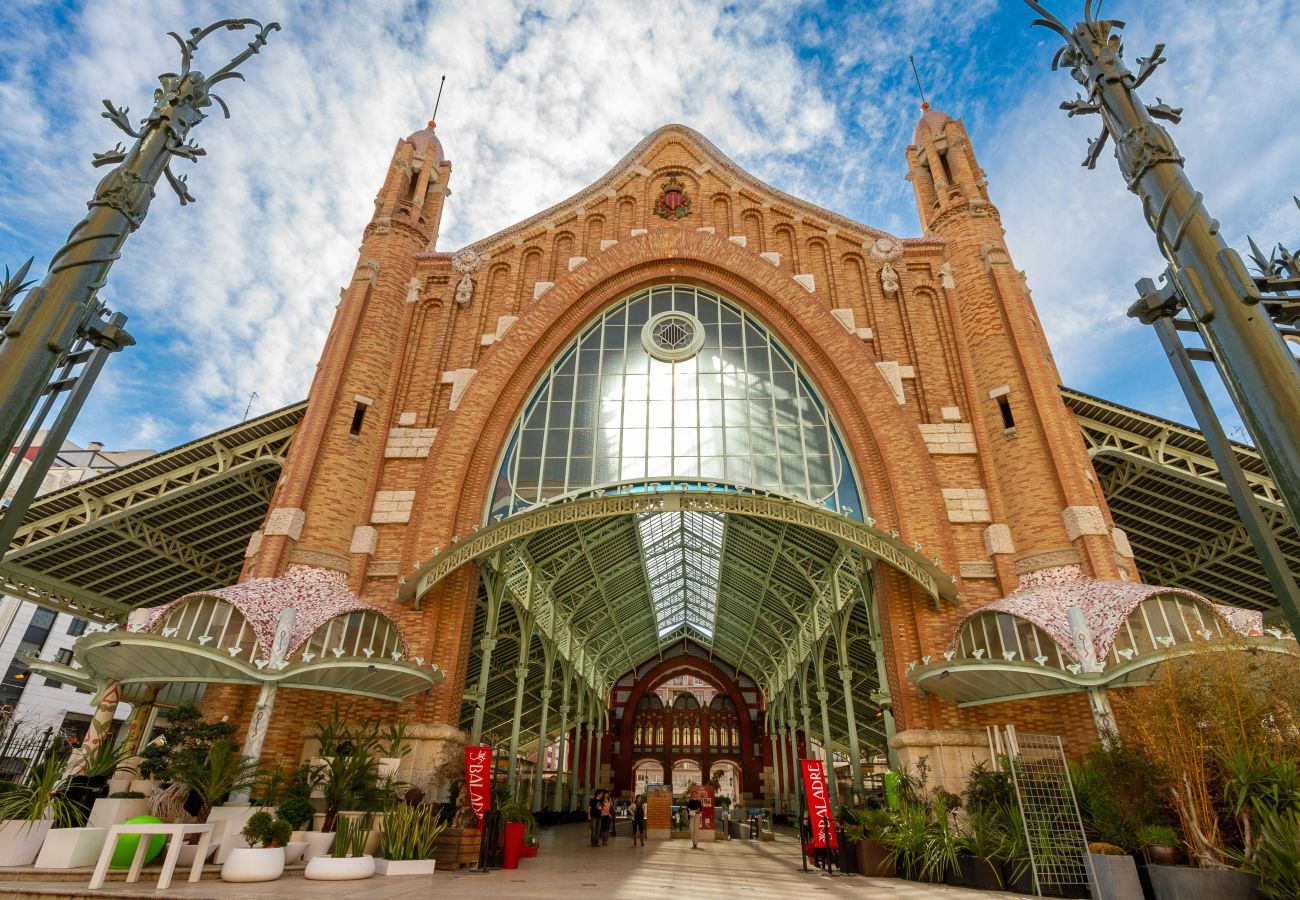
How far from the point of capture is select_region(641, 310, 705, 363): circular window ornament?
2167 cm

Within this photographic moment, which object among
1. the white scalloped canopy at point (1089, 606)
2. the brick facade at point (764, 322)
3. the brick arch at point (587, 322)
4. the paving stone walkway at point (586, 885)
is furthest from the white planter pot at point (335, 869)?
the white scalloped canopy at point (1089, 606)

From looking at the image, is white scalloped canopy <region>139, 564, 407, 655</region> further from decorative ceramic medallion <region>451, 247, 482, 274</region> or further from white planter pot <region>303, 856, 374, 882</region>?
decorative ceramic medallion <region>451, 247, 482, 274</region>

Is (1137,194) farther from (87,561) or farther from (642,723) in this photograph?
(642,723)

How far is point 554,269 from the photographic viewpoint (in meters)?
23.0

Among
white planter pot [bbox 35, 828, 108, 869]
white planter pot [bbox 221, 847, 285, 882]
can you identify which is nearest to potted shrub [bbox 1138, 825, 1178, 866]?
white planter pot [bbox 221, 847, 285, 882]

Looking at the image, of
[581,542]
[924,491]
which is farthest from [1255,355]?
[581,542]

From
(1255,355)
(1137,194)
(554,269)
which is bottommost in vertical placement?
(1255,355)

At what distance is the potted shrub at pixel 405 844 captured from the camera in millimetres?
10625

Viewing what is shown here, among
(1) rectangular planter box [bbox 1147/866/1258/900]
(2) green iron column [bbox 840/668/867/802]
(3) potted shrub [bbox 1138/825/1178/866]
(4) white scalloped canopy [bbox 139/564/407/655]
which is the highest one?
(4) white scalloped canopy [bbox 139/564/407/655]

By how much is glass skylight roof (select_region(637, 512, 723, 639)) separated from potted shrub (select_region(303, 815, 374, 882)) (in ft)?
47.6

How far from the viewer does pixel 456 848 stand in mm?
12141

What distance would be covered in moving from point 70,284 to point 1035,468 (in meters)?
18.3

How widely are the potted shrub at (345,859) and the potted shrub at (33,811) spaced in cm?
318

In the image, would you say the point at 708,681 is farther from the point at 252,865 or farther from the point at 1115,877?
the point at 252,865
